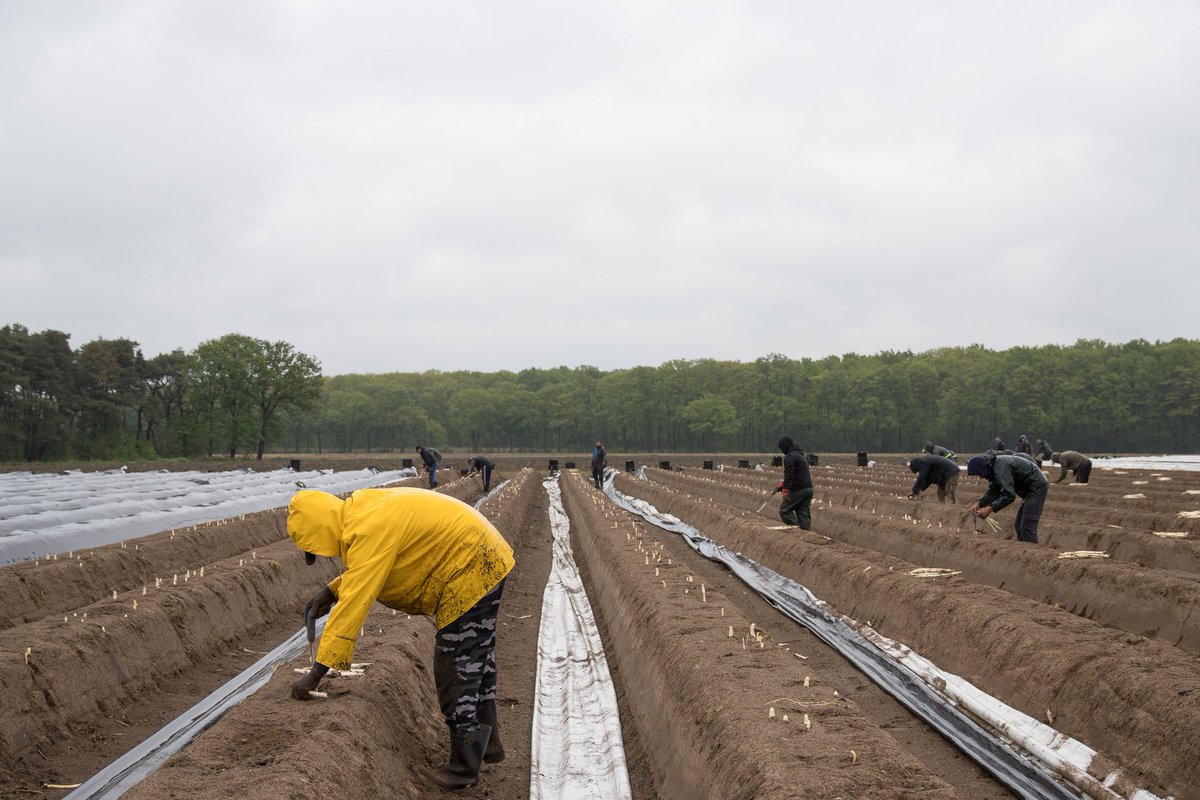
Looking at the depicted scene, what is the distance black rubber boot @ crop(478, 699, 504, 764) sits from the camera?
16.9ft

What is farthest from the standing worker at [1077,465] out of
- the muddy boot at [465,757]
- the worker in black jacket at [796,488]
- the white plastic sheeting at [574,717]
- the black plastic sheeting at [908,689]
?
the muddy boot at [465,757]

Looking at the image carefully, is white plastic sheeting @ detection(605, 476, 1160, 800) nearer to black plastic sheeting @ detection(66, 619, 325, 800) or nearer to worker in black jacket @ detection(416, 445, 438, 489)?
black plastic sheeting @ detection(66, 619, 325, 800)

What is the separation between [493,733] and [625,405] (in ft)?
306

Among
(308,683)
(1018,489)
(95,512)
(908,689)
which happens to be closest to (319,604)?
(308,683)

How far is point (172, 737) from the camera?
247 inches

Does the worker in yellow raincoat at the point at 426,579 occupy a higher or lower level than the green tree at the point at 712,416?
lower

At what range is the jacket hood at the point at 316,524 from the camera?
15.0ft

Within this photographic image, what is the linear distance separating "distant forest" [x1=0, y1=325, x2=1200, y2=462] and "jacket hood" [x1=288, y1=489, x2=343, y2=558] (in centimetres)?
6063

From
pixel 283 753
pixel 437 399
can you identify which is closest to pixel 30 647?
pixel 283 753

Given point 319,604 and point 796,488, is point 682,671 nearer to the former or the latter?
point 319,604

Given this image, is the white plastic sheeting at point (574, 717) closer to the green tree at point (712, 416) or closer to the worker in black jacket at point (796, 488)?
the worker in black jacket at point (796, 488)

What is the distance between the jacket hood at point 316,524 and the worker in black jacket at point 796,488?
983 cm

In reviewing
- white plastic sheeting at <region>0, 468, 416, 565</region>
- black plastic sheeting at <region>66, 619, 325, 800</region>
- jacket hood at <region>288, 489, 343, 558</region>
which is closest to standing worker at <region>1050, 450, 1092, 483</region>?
white plastic sheeting at <region>0, 468, 416, 565</region>

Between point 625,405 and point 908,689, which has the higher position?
point 625,405
